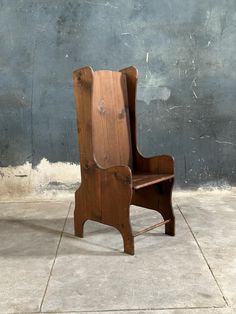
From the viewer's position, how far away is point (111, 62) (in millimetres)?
3748

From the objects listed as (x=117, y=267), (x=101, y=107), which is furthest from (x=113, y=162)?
(x=117, y=267)

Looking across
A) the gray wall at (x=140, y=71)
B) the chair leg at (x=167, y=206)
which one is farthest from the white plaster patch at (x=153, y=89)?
the chair leg at (x=167, y=206)

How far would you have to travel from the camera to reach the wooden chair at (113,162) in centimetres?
248

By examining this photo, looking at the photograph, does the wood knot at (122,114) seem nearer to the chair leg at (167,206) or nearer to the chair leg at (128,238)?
the chair leg at (167,206)

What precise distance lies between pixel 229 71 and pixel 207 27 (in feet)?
1.66

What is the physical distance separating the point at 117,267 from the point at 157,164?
2.92 feet

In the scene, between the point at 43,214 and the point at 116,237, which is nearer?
the point at 116,237

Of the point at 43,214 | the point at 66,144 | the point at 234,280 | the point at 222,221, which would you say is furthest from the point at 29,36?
the point at 234,280

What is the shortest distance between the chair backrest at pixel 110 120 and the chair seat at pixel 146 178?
0.74 feet

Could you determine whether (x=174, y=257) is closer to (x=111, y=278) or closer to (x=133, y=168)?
(x=111, y=278)

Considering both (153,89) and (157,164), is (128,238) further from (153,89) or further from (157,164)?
(153,89)

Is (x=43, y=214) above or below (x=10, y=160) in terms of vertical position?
below

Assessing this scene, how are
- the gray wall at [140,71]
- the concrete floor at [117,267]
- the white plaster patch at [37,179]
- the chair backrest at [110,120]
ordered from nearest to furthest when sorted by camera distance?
the concrete floor at [117,267]
the chair backrest at [110,120]
the gray wall at [140,71]
the white plaster patch at [37,179]

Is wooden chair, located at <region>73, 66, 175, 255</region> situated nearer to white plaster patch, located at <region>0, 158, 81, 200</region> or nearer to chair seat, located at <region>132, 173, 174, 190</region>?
chair seat, located at <region>132, 173, 174, 190</region>
